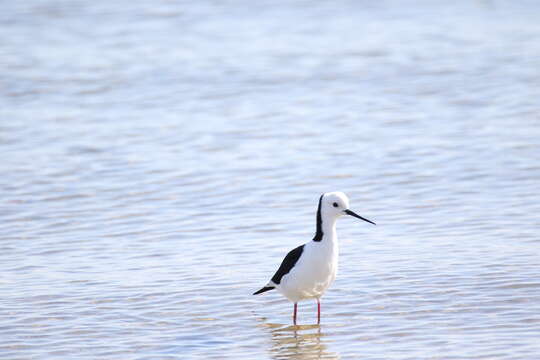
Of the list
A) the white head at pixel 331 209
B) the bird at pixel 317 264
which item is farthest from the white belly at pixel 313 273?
the white head at pixel 331 209

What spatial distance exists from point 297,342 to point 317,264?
0.62 metres

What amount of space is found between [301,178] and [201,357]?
16.7 feet

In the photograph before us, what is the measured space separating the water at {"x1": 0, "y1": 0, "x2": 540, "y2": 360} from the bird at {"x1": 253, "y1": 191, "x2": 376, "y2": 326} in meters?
0.29

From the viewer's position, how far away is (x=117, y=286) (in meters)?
8.76

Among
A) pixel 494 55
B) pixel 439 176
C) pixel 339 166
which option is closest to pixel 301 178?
pixel 339 166

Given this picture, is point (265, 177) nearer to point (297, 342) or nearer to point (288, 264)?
point (288, 264)

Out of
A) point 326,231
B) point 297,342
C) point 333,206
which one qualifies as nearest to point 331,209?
point 333,206

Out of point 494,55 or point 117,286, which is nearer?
point 117,286

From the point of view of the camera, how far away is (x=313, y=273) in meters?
7.77

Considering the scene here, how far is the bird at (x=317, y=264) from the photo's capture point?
778 centimetres

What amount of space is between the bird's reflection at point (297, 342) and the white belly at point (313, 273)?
276 millimetres

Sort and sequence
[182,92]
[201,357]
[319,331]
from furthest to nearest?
[182,92], [319,331], [201,357]

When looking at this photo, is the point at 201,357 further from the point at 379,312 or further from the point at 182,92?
the point at 182,92

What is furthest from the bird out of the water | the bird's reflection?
the water
